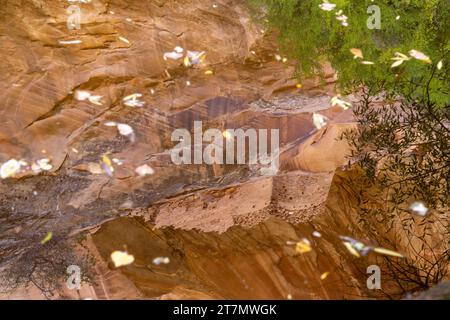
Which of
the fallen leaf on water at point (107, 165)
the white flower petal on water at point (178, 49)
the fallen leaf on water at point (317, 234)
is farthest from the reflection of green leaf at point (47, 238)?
the fallen leaf on water at point (317, 234)

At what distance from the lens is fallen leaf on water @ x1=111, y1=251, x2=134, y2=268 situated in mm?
5383

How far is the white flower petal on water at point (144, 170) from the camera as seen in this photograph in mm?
4834

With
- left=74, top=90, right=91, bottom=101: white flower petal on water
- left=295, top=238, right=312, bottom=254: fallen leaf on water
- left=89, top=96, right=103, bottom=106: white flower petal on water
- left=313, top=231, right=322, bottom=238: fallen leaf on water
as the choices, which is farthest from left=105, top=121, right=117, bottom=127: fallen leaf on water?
left=313, top=231, right=322, bottom=238: fallen leaf on water

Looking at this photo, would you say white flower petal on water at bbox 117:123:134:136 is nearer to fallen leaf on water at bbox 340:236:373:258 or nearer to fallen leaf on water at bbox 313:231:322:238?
fallen leaf on water at bbox 313:231:322:238

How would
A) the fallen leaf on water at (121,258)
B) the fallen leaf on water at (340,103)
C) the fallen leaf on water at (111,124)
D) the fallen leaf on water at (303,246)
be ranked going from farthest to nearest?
the fallen leaf on water at (303,246) → the fallen leaf on water at (121,258) → the fallen leaf on water at (340,103) → the fallen leaf on water at (111,124)

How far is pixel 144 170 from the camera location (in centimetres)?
486

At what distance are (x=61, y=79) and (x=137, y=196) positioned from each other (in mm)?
1630

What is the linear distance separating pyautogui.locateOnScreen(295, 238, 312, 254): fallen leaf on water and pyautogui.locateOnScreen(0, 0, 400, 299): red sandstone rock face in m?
0.10

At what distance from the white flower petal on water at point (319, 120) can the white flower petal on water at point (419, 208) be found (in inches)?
51.9

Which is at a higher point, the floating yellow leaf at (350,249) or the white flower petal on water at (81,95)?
the white flower petal on water at (81,95)

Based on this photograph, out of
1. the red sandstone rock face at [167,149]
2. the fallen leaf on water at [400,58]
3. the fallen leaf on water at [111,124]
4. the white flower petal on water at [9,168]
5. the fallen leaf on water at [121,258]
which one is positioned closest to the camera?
the red sandstone rock face at [167,149]

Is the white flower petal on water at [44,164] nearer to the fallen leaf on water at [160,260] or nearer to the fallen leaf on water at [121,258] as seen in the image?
the fallen leaf on water at [121,258]

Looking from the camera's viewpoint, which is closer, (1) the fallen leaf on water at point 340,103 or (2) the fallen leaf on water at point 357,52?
(2) the fallen leaf on water at point 357,52
